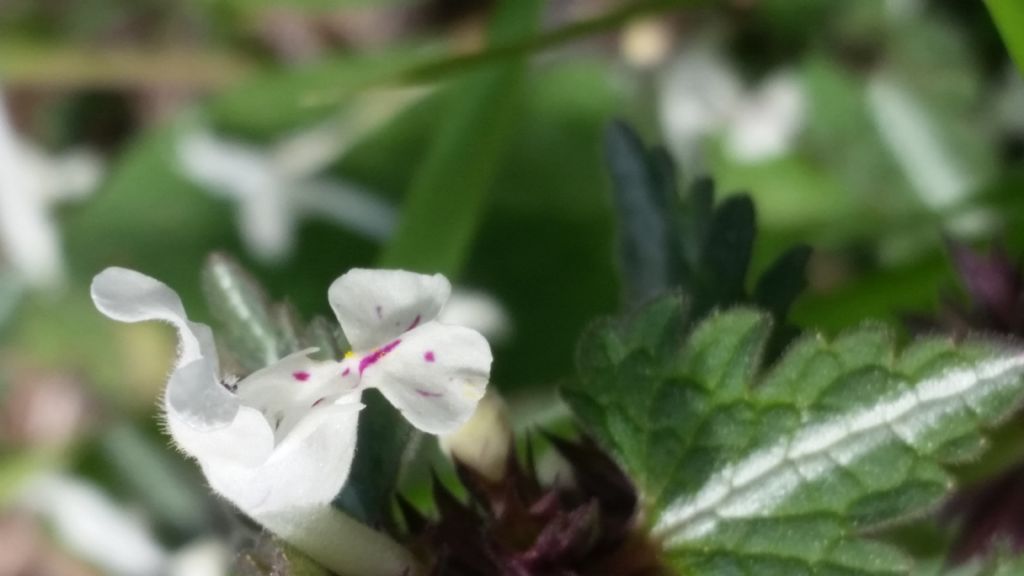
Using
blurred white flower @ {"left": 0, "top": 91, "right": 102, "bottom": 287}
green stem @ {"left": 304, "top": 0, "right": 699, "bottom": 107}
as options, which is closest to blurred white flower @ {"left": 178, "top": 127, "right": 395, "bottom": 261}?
blurred white flower @ {"left": 0, "top": 91, "right": 102, "bottom": 287}

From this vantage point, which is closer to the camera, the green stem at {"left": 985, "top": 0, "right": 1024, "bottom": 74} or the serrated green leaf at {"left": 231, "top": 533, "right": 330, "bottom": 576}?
the serrated green leaf at {"left": 231, "top": 533, "right": 330, "bottom": 576}

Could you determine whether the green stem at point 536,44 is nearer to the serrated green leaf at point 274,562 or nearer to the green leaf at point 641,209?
the green leaf at point 641,209

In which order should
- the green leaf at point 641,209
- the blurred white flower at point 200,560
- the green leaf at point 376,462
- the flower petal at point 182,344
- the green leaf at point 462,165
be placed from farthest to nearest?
the blurred white flower at point 200,560, the green leaf at point 462,165, the green leaf at point 641,209, the green leaf at point 376,462, the flower petal at point 182,344

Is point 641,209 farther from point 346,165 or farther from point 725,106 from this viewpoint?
point 346,165

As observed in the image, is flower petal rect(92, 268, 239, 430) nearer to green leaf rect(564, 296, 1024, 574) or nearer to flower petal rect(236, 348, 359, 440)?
flower petal rect(236, 348, 359, 440)

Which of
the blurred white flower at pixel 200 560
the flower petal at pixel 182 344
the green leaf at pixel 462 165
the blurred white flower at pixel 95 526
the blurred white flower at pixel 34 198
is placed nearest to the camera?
the flower petal at pixel 182 344

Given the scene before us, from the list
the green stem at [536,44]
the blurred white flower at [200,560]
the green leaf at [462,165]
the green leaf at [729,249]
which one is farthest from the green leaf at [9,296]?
the green leaf at [729,249]

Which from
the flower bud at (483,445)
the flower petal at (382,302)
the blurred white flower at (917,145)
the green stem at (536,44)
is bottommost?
the blurred white flower at (917,145)

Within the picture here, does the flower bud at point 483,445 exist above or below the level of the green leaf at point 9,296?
above
